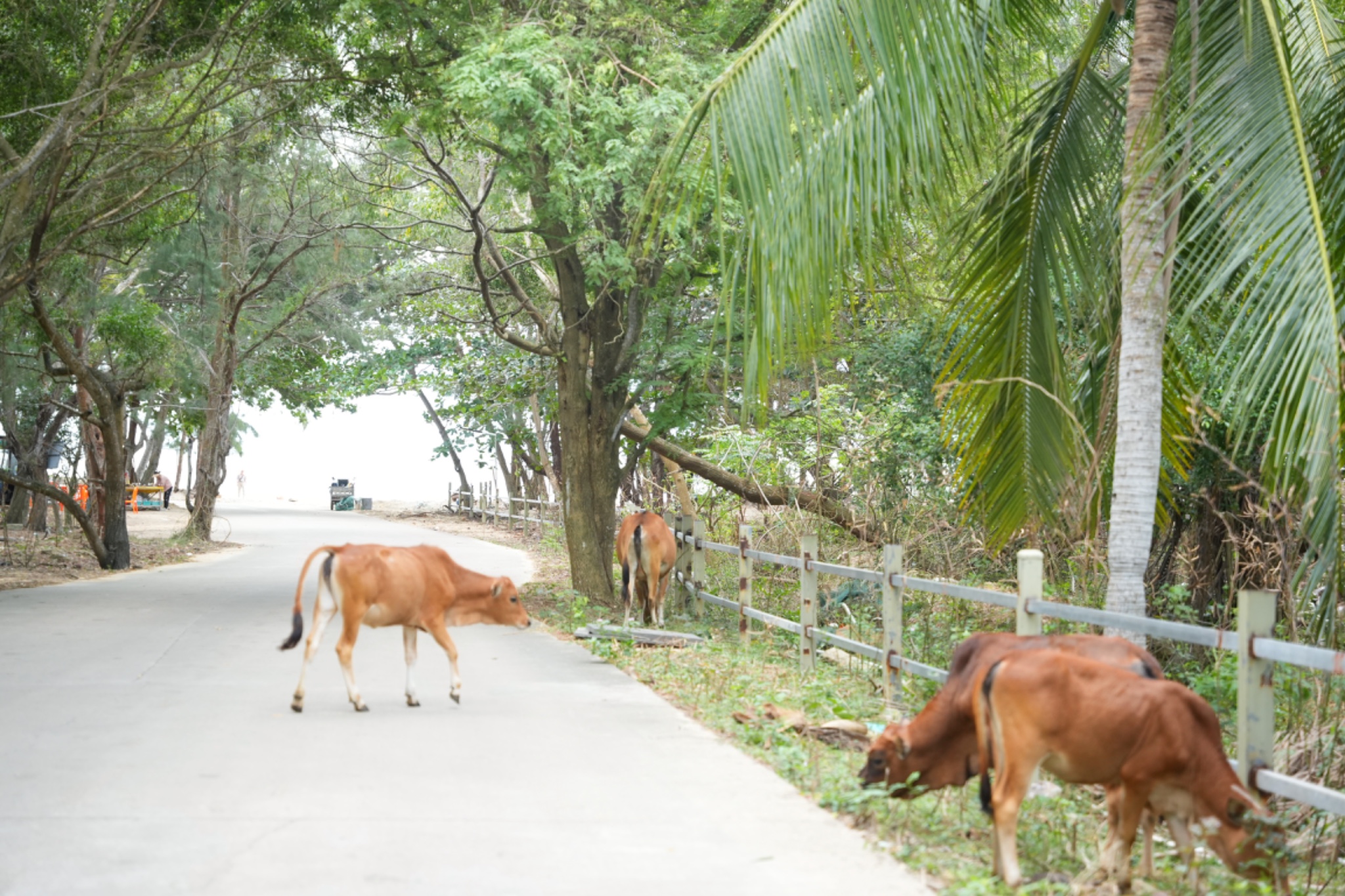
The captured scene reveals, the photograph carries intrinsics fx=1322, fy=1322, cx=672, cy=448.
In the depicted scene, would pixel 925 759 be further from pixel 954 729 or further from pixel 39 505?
pixel 39 505

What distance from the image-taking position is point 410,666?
25.9ft

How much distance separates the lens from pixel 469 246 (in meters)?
27.0

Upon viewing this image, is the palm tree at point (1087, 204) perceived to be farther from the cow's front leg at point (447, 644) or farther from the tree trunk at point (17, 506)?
the tree trunk at point (17, 506)

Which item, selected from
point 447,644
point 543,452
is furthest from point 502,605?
point 543,452

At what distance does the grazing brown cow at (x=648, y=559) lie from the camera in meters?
14.7

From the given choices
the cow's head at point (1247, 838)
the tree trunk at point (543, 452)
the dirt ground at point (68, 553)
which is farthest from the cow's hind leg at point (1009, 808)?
the tree trunk at point (543, 452)

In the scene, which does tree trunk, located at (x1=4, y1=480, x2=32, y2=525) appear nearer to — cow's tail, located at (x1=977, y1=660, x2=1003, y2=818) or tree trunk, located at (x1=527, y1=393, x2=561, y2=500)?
tree trunk, located at (x1=527, y1=393, x2=561, y2=500)

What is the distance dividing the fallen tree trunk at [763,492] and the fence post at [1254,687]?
33.8 ft

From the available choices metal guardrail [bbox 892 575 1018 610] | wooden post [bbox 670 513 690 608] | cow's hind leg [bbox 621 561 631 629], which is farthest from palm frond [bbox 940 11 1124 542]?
wooden post [bbox 670 513 690 608]

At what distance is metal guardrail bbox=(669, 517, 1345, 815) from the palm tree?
0.50 metres

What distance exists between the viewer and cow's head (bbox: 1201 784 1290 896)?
A: 495 cm

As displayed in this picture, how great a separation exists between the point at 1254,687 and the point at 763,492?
38.4 ft

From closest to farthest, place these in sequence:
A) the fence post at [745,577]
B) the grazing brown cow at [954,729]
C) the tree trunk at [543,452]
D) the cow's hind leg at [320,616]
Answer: the grazing brown cow at [954,729] → the cow's hind leg at [320,616] → the fence post at [745,577] → the tree trunk at [543,452]

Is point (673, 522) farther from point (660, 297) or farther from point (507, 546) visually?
point (507, 546)
